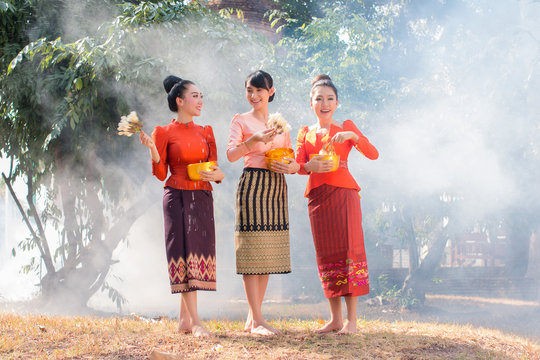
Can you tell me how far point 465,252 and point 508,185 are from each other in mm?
7148

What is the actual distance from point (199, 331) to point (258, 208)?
0.99 metres

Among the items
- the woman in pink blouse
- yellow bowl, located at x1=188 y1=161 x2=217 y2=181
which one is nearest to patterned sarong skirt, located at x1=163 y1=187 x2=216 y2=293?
yellow bowl, located at x1=188 y1=161 x2=217 y2=181

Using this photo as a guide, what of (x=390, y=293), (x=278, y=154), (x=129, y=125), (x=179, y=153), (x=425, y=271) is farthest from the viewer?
(x=425, y=271)

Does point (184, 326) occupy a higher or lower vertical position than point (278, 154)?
lower

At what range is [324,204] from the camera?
4133 millimetres

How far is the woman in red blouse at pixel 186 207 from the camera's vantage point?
155 inches

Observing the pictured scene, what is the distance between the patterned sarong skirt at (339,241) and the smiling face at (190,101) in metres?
1.12

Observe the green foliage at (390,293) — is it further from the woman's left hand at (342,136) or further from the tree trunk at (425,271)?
the woman's left hand at (342,136)

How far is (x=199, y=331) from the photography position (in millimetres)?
3938

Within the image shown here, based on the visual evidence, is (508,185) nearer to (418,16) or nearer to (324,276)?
(418,16)

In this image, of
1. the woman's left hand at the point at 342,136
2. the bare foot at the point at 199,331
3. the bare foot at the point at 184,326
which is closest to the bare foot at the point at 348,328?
the bare foot at the point at 199,331

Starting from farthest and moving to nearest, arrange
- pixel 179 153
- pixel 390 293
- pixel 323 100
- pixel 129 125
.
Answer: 1. pixel 390 293
2. pixel 323 100
3. pixel 179 153
4. pixel 129 125

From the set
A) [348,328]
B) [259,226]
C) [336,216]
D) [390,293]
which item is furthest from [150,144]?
[390,293]

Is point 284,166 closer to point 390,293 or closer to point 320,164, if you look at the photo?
point 320,164
